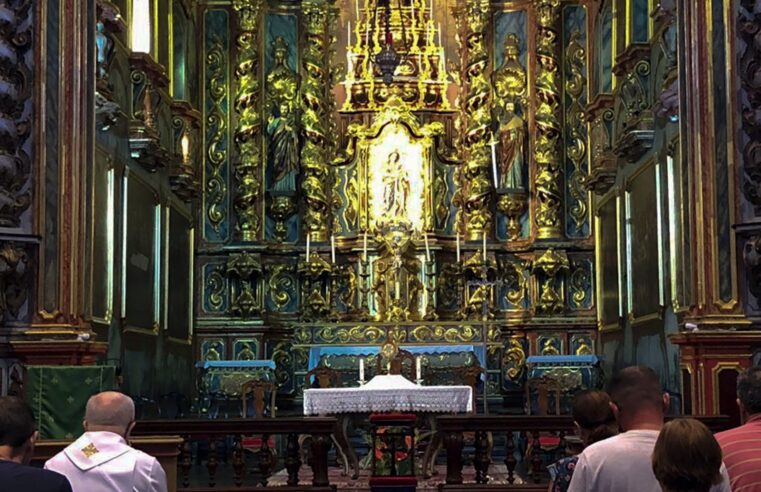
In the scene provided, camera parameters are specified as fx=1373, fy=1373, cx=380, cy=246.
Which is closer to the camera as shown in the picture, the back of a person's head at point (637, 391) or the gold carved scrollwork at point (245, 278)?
the back of a person's head at point (637, 391)

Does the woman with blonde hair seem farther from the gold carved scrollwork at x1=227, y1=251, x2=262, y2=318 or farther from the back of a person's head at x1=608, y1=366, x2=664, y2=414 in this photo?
the gold carved scrollwork at x1=227, y1=251, x2=262, y2=318

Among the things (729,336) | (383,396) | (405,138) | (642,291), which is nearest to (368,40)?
(405,138)

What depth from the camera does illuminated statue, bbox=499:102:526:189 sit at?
2167 cm

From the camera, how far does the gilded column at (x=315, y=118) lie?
2173 cm

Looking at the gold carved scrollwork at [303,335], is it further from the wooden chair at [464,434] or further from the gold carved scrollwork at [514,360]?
the gold carved scrollwork at [514,360]

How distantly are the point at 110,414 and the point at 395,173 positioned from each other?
15.8m

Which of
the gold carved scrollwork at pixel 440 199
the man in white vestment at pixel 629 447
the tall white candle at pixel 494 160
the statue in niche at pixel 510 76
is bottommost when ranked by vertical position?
the man in white vestment at pixel 629 447

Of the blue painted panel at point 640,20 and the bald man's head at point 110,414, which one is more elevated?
the blue painted panel at point 640,20

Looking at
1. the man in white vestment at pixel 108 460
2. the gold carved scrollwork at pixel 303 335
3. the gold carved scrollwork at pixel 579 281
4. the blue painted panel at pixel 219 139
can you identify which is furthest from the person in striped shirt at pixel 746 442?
the blue painted panel at pixel 219 139

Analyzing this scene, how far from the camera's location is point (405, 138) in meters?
21.5

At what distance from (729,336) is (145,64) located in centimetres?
865

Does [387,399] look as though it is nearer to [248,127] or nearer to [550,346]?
[550,346]

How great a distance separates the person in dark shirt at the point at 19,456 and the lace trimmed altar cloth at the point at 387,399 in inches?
392

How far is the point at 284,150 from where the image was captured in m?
21.7
